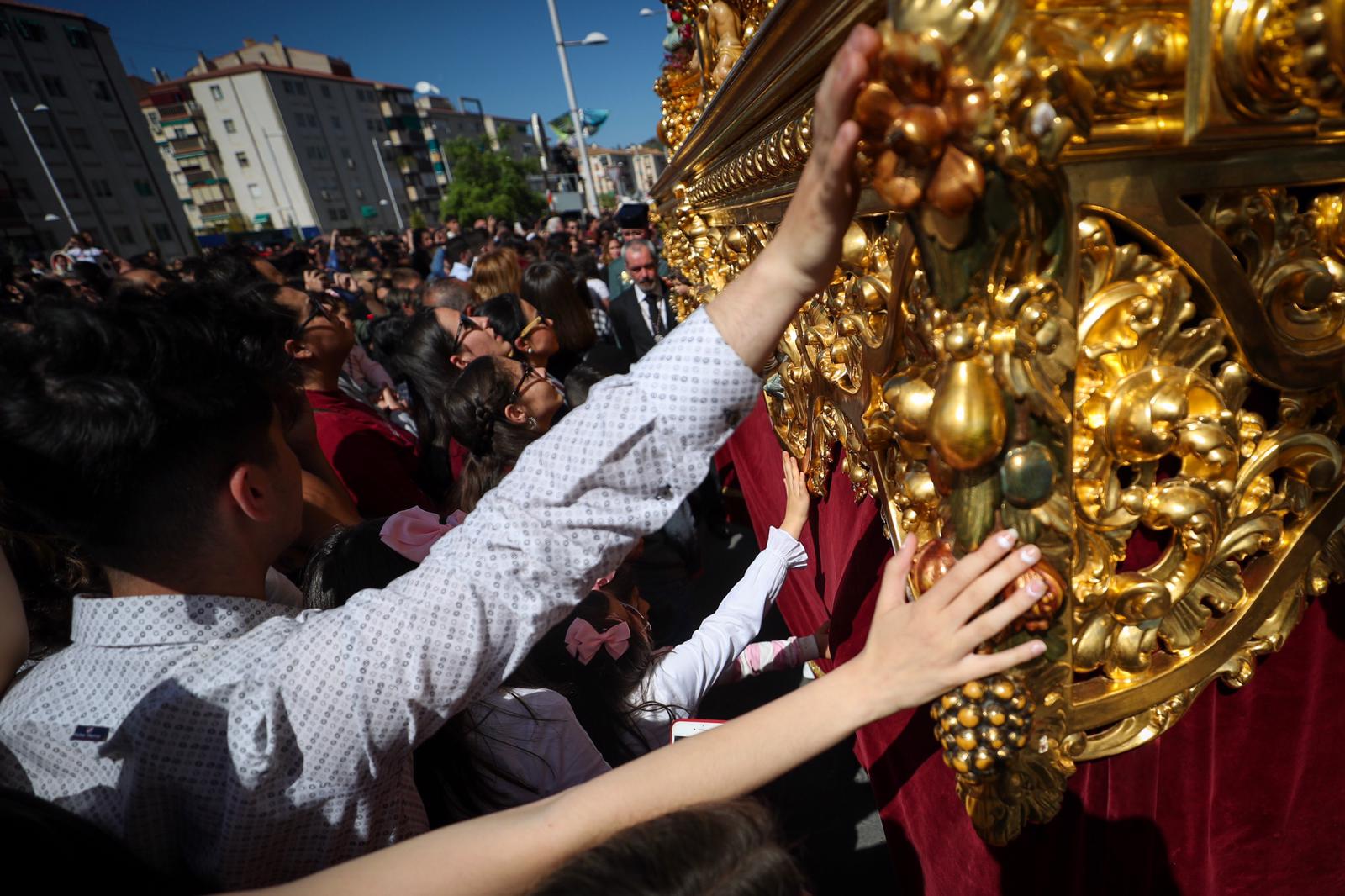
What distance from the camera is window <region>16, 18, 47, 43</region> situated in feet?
72.4

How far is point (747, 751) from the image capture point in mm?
583

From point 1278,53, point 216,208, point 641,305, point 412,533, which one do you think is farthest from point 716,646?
point 216,208

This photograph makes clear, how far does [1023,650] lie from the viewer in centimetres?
50

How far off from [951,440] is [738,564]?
8.46 ft

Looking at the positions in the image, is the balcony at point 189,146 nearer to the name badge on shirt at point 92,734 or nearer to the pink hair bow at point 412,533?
the pink hair bow at point 412,533

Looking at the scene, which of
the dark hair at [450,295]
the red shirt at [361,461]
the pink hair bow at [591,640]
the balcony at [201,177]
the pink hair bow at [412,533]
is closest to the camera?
the pink hair bow at [412,533]

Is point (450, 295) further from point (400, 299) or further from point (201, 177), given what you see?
point (201, 177)

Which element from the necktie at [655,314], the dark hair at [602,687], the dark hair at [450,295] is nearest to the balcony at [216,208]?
the dark hair at [450,295]

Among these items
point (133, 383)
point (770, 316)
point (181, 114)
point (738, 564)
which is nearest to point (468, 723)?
point (133, 383)

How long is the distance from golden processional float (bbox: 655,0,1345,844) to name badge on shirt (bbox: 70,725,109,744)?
742 millimetres

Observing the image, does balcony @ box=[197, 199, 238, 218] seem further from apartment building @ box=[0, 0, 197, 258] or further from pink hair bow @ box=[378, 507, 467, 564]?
pink hair bow @ box=[378, 507, 467, 564]

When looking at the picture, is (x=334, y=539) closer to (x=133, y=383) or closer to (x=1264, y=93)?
(x=133, y=383)

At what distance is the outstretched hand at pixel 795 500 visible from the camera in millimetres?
1336

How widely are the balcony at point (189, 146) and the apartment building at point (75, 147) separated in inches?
359
